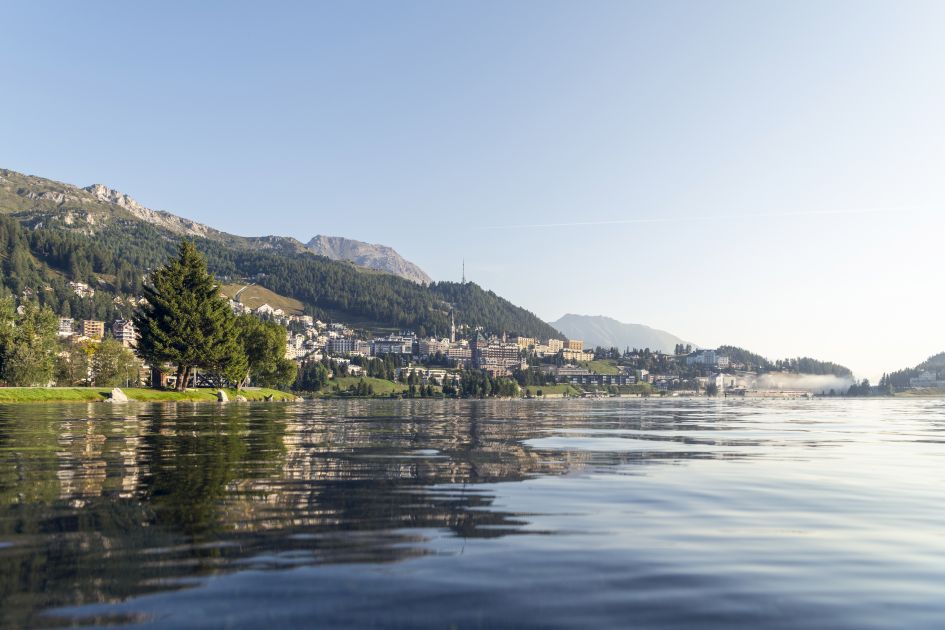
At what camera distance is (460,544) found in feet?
33.3

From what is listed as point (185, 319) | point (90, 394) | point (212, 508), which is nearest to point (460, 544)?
point (212, 508)

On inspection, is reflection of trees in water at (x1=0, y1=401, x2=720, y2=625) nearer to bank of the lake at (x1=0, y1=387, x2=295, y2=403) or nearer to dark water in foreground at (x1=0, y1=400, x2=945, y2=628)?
dark water in foreground at (x1=0, y1=400, x2=945, y2=628)

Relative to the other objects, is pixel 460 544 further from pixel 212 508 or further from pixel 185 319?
pixel 185 319

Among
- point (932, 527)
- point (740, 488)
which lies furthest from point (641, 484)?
point (932, 527)

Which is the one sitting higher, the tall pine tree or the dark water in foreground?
the tall pine tree

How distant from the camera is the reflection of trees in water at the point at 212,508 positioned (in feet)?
27.6

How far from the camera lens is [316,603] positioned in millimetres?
7070

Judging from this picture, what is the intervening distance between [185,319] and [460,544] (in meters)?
115

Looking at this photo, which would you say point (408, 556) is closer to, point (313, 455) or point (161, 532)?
point (161, 532)

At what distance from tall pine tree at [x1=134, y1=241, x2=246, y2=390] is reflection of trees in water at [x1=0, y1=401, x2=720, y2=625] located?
94.4 meters

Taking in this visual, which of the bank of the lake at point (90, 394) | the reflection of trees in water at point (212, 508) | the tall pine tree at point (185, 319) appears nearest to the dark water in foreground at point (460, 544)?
→ the reflection of trees in water at point (212, 508)

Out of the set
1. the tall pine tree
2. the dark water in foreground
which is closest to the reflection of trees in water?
the dark water in foreground

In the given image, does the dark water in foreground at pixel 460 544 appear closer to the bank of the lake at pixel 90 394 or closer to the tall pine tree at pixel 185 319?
the bank of the lake at pixel 90 394

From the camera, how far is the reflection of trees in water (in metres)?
8.41
